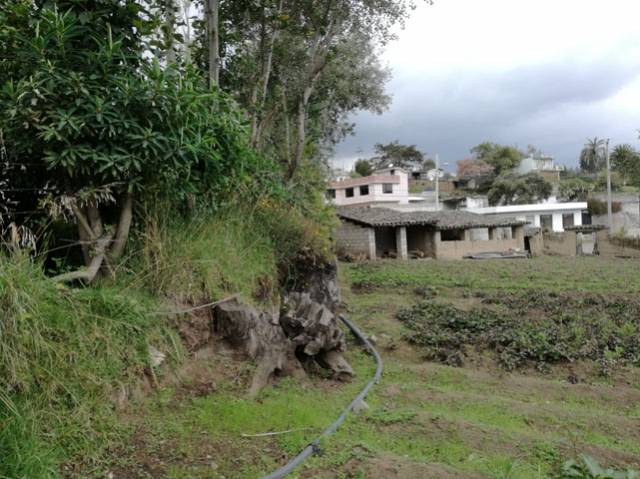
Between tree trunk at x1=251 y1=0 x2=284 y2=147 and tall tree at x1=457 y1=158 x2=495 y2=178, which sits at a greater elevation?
tall tree at x1=457 y1=158 x2=495 y2=178

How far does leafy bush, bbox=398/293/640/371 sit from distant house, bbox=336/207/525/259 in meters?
13.1

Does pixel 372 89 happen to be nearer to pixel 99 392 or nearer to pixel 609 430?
pixel 609 430

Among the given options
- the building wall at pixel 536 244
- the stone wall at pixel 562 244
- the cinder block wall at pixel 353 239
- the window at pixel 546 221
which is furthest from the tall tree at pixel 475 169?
the cinder block wall at pixel 353 239

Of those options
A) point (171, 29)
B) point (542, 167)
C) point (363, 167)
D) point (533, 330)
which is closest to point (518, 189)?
point (542, 167)

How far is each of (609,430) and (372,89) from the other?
43.7ft

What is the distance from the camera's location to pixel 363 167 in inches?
2015

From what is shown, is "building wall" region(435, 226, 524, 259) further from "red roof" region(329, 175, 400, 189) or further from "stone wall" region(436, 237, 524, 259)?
"red roof" region(329, 175, 400, 189)

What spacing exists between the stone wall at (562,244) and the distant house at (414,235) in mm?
3682

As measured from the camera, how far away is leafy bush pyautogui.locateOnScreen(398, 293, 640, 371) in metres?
6.91

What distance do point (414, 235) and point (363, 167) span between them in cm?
2629

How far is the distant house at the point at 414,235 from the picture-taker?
2388 centimetres

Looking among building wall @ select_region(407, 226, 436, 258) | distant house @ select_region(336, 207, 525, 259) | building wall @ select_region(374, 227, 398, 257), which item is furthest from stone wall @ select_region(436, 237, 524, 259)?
building wall @ select_region(374, 227, 398, 257)

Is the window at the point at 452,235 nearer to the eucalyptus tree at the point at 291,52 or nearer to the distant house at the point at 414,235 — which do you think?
the distant house at the point at 414,235

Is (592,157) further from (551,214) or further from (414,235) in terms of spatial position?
(414,235)
